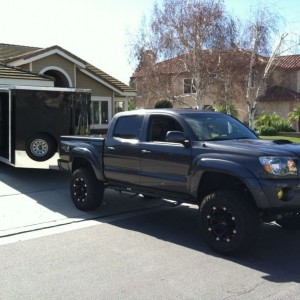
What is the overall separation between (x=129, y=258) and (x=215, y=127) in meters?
Answer: 2.33

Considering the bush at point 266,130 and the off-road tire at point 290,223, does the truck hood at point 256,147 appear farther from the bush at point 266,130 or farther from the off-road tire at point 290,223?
the bush at point 266,130

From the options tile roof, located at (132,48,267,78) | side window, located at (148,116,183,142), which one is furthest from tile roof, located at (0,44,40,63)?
side window, located at (148,116,183,142)

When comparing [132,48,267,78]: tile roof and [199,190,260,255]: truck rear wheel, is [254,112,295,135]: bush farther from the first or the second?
[199,190,260,255]: truck rear wheel

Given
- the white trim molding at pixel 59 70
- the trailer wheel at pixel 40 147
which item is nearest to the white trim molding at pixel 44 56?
the white trim molding at pixel 59 70

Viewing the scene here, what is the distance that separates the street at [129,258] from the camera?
4602mm

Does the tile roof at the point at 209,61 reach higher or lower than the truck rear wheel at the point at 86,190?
higher

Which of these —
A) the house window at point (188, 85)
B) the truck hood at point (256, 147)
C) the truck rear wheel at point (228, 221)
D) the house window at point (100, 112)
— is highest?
the house window at point (188, 85)

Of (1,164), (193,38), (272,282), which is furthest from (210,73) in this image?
(272,282)

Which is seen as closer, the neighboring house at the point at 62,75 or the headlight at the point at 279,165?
the headlight at the point at 279,165

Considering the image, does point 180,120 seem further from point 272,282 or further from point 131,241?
point 272,282

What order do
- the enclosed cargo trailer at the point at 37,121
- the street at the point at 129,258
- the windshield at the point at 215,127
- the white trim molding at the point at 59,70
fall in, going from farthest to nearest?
1. the white trim molding at the point at 59,70
2. the enclosed cargo trailer at the point at 37,121
3. the windshield at the point at 215,127
4. the street at the point at 129,258

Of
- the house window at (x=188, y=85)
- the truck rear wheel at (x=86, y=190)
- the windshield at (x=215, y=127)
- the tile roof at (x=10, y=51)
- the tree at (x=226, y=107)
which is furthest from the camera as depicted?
the house window at (x=188, y=85)

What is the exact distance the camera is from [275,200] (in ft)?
17.4

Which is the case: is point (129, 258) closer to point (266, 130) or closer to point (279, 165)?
point (279, 165)
